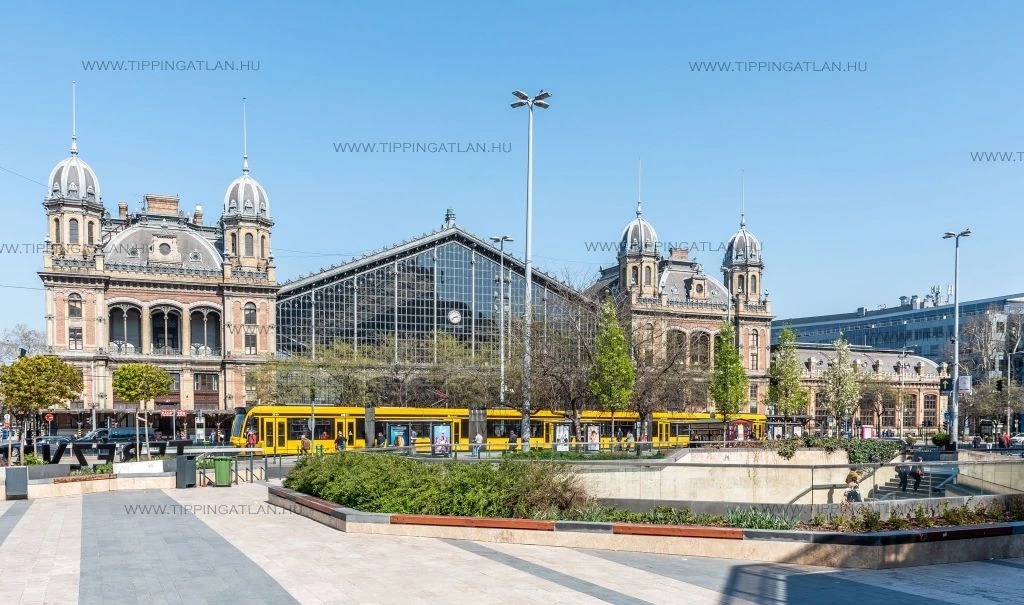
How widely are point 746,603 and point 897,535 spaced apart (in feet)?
14.8

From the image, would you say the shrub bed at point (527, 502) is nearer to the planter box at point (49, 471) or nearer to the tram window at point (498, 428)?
the planter box at point (49, 471)

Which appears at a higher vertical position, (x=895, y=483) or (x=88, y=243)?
(x=88, y=243)

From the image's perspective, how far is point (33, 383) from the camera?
3778 centimetres

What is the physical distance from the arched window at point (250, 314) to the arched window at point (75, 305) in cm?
1360

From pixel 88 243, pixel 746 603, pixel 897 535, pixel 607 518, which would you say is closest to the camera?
pixel 746 603

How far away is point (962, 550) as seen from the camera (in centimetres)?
1525

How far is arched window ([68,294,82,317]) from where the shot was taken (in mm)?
70688

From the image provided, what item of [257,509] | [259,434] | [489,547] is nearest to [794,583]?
[489,547]

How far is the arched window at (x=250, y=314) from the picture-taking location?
76188mm

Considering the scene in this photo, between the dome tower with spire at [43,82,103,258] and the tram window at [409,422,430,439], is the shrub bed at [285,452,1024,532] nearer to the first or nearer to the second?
the tram window at [409,422,430,439]

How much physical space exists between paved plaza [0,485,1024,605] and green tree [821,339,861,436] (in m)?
68.0

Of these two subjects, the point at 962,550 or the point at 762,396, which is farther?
the point at 762,396

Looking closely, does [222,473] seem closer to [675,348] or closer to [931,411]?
[675,348]

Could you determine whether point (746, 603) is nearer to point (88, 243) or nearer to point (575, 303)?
point (575, 303)
